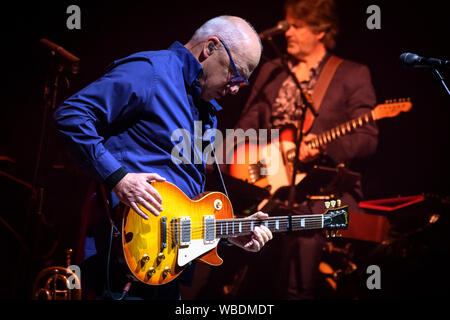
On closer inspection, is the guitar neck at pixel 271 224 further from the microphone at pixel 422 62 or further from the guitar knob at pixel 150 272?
the microphone at pixel 422 62

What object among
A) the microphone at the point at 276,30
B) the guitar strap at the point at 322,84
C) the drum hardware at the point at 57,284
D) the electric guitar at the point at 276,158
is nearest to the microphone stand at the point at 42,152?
the drum hardware at the point at 57,284

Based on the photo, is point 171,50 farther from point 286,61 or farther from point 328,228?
point 286,61

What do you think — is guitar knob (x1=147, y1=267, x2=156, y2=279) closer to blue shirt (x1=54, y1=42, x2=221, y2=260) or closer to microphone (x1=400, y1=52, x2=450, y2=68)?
blue shirt (x1=54, y1=42, x2=221, y2=260)

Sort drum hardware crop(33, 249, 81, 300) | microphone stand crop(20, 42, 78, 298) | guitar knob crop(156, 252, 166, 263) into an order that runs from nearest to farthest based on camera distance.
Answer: guitar knob crop(156, 252, 166, 263) → drum hardware crop(33, 249, 81, 300) → microphone stand crop(20, 42, 78, 298)

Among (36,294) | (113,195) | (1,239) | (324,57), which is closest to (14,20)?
(1,239)

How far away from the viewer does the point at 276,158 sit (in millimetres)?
4148

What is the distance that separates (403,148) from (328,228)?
2.00m

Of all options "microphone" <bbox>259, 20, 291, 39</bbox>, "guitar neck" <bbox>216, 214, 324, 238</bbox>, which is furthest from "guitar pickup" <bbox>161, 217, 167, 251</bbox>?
"microphone" <bbox>259, 20, 291, 39</bbox>

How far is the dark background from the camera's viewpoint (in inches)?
141

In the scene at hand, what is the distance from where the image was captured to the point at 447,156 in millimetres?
4266

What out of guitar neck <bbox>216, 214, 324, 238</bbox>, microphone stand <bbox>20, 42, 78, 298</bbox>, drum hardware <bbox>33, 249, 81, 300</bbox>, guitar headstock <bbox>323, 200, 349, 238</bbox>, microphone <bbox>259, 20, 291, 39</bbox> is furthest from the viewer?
microphone <bbox>259, 20, 291, 39</bbox>

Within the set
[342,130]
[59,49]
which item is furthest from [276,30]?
[59,49]

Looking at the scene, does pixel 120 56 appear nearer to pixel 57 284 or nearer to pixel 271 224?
pixel 57 284

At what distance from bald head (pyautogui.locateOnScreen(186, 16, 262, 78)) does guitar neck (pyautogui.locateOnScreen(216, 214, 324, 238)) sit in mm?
930
